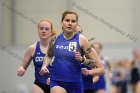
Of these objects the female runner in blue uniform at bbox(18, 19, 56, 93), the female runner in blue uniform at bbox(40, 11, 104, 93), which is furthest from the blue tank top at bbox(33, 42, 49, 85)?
the female runner in blue uniform at bbox(40, 11, 104, 93)

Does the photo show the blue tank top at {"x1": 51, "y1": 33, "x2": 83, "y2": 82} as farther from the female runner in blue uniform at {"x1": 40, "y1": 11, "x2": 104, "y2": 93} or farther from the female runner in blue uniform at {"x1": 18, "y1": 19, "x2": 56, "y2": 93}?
the female runner in blue uniform at {"x1": 18, "y1": 19, "x2": 56, "y2": 93}

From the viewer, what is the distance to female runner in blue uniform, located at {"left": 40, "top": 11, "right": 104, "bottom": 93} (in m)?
8.65

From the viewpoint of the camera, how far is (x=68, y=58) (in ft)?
28.3

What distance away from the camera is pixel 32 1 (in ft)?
62.2

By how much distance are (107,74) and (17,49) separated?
4715 mm

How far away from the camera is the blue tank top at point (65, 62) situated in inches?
340

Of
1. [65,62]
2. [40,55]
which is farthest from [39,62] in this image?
[65,62]

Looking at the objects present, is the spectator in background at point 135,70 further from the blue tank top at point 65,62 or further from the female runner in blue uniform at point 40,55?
the blue tank top at point 65,62

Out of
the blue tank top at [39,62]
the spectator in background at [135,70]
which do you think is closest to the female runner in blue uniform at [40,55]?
the blue tank top at [39,62]

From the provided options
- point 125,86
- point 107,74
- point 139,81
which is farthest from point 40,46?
point 125,86

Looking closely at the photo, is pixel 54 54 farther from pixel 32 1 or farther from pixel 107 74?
pixel 32 1

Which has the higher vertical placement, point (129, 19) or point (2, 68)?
point (129, 19)

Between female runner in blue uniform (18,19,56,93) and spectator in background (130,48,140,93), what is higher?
female runner in blue uniform (18,19,56,93)

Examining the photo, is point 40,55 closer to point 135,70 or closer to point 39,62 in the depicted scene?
point 39,62
